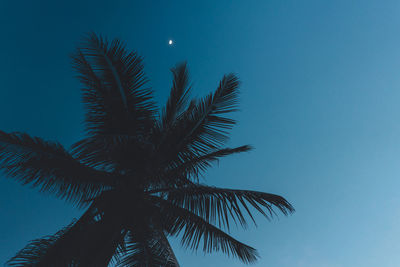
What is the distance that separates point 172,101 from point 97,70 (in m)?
1.89

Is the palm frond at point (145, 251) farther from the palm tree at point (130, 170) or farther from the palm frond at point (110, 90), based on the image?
the palm frond at point (110, 90)

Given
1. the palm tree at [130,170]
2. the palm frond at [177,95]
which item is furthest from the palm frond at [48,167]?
the palm frond at [177,95]

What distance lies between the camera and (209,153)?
643 cm

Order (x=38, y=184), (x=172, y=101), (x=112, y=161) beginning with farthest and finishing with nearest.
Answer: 1. (x=172, y=101)
2. (x=112, y=161)
3. (x=38, y=184)

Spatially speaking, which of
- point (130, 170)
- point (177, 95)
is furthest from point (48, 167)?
point (177, 95)

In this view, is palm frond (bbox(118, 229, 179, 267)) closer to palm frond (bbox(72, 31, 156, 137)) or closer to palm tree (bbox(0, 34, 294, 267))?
palm tree (bbox(0, 34, 294, 267))

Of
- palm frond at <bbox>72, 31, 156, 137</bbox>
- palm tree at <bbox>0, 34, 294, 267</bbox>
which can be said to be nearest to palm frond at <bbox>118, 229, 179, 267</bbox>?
palm tree at <bbox>0, 34, 294, 267</bbox>

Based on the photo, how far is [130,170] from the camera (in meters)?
6.06

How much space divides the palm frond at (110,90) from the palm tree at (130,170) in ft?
0.07

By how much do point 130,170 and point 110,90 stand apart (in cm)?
190

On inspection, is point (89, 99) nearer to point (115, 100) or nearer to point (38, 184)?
point (115, 100)

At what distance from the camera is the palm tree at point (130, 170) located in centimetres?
504

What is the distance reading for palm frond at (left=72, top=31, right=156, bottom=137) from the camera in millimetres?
6148

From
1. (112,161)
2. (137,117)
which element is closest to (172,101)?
(137,117)
